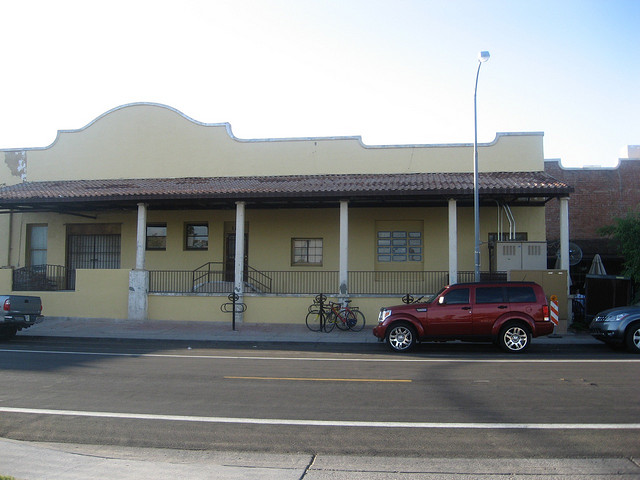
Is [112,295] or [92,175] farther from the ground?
[92,175]

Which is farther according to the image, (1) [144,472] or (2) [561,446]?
(2) [561,446]

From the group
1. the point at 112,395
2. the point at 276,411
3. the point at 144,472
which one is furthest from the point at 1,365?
the point at 144,472

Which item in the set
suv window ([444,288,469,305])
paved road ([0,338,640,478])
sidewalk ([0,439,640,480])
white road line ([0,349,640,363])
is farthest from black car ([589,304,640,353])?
sidewalk ([0,439,640,480])

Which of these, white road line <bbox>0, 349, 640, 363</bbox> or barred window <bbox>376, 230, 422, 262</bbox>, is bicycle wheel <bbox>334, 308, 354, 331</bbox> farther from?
white road line <bbox>0, 349, 640, 363</bbox>

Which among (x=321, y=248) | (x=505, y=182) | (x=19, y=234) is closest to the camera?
(x=505, y=182)

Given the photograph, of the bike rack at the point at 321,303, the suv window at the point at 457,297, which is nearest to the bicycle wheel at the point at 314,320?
the bike rack at the point at 321,303

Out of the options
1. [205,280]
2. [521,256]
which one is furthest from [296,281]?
[521,256]

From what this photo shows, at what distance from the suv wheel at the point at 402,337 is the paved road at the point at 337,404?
1.96 ft

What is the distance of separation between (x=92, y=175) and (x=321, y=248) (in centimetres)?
1025

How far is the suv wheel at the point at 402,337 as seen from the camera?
13773 millimetres

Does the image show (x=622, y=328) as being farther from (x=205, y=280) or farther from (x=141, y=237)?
(x=141, y=237)

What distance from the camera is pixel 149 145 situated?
76.3 ft

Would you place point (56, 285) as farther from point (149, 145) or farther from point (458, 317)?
point (458, 317)

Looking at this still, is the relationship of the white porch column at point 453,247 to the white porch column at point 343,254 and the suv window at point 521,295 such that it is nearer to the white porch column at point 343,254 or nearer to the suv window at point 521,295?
the white porch column at point 343,254
